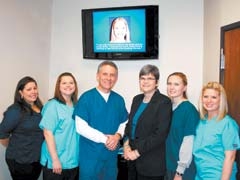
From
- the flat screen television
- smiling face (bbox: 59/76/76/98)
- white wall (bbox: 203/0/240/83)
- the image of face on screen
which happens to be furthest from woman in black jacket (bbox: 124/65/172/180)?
the image of face on screen

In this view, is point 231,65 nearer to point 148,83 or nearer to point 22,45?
point 148,83

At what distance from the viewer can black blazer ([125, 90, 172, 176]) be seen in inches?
77.7

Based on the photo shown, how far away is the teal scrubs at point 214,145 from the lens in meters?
1.90

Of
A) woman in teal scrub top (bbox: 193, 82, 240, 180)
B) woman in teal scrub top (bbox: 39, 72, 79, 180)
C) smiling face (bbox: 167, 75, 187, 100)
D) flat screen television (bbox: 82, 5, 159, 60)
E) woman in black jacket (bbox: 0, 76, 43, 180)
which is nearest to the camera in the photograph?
woman in teal scrub top (bbox: 193, 82, 240, 180)

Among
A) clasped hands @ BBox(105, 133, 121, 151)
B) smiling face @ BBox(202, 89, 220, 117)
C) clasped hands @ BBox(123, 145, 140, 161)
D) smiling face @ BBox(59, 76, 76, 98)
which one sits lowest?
clasped hands @ BBox(123, 145, 140, 161)

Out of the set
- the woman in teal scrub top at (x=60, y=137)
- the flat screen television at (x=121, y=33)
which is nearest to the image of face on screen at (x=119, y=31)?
the flat screen television at (x=121, y=33)

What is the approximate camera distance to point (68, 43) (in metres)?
3.69

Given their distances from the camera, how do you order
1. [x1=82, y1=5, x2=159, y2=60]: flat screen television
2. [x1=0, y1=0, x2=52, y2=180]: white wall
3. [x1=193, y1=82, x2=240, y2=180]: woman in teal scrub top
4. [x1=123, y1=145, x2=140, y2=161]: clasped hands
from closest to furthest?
1. [x1=193, y1=82, x2=240, y2=180]: woman in teal scrub top
2. [x1=123, y1=145, x2=140, y2=161]: clasped hands
3. [x1=0, y1=0, x2=52, y2=180]: white wall
4. [x1=82, y1=5, x2=159, y2=60]: flat screen television

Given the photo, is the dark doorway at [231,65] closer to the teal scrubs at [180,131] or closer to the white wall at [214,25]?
the white wall at [214,25]

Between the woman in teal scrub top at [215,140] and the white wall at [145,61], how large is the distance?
4.34ft

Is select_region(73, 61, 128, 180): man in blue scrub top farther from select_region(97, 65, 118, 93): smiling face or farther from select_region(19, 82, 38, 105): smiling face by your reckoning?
select_region(19, 82, 38, 105): smiling face

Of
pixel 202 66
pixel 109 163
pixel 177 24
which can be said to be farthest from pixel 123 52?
pixel 109 163

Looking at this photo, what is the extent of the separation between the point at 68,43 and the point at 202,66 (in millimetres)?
1629

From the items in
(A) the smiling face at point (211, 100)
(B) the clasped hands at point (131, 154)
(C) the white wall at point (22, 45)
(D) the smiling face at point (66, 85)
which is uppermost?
(C) the white wall at point (22, 45)
